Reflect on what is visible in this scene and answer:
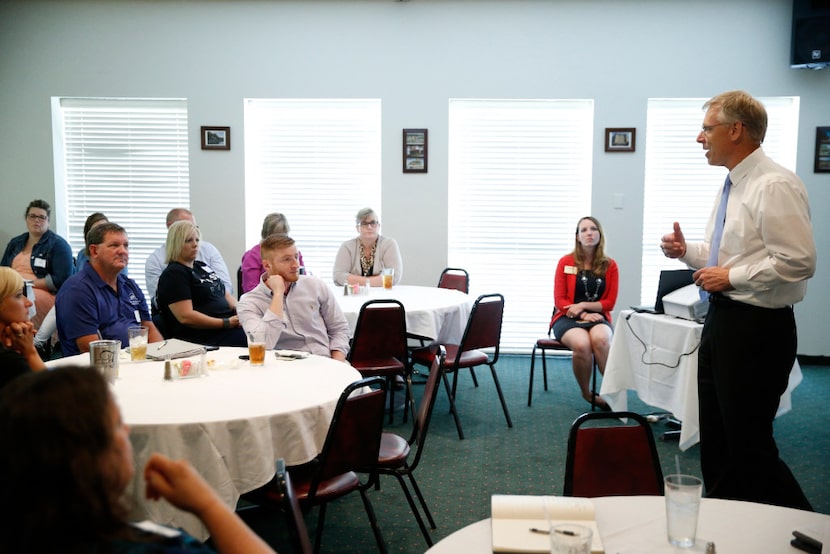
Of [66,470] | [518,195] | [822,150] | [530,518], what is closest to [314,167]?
[518,195]

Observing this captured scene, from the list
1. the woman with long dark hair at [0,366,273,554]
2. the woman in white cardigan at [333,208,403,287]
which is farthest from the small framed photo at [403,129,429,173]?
the woman with long dark hair at [0,366,273,554]

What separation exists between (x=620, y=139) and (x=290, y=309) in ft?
13.6

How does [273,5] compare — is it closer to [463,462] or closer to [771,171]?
[463,462]

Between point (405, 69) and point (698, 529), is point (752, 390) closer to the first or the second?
point (698, 529)

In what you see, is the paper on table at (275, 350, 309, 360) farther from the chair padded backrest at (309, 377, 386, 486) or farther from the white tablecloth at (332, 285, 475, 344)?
the white tablecloth at (332, 285, 475, 344)

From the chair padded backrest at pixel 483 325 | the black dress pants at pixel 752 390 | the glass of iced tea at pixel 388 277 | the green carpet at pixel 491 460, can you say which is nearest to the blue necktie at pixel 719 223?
the black dress pants at pixel 752 390

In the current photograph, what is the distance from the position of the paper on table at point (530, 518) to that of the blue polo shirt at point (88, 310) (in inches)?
100.0

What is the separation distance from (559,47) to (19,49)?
520 cm

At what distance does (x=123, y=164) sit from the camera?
6926 mm

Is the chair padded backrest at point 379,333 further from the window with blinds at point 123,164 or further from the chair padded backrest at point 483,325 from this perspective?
the window with blinds at point 123,164

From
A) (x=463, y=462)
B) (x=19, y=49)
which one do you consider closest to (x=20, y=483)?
(x=463, y=462)

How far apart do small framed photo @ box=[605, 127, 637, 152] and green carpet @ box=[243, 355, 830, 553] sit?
229 centimetres

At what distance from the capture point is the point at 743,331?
8.14ft

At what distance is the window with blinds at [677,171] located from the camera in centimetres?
655
